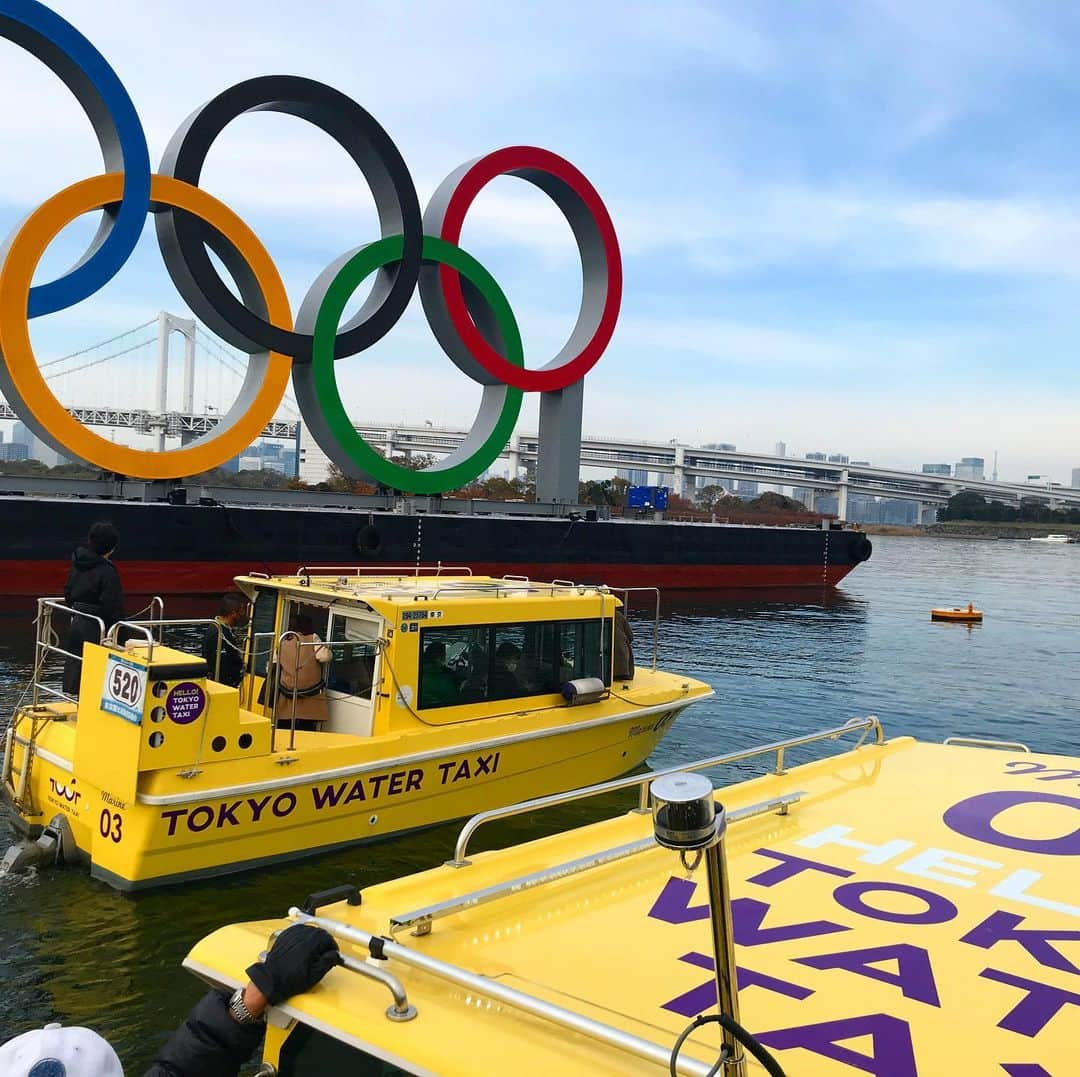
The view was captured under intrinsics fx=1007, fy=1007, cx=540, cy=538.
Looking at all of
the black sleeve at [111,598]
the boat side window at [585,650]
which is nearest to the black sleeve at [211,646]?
the black sleeve at [111,598]

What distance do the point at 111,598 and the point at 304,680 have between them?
2.05 metres

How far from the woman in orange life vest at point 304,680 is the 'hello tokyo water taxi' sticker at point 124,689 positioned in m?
1.47

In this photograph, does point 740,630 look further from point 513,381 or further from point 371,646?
point 371,646

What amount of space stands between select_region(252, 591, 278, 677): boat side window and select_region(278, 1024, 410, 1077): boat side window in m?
6.73

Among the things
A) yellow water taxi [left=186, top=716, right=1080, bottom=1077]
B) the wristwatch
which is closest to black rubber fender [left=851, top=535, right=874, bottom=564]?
yellow water taxi [left=186, top=716, right=1080, bottom=1077]

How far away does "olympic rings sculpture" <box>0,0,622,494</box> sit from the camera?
22422 millimetres

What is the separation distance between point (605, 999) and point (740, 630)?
22.9m

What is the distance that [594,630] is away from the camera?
1025 cm

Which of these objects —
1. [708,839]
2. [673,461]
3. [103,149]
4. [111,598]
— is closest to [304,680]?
[111,598]

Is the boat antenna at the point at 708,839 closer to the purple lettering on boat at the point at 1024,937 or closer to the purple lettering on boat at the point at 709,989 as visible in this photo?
the purple lettering on boat at the point at 709,989

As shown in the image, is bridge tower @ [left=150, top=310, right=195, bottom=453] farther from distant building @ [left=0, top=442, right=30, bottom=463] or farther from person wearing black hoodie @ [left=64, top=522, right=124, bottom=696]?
person wearing black hoodie @ [left=64, top=522, right=124, bottom=696]

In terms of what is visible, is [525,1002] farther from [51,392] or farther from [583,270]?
[583,270]

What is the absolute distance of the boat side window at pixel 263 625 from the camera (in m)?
9.41

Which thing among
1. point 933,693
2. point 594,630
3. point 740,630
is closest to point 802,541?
point 740,630
